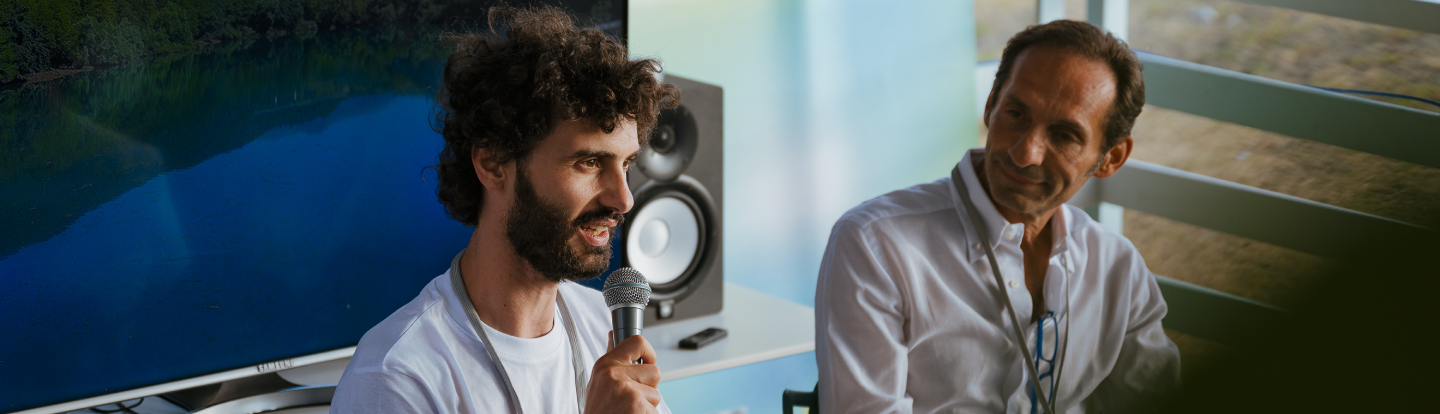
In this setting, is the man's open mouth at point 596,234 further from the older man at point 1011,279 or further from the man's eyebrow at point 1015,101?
the man's eyebrow at point 1015,101

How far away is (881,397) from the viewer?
162 centimetres

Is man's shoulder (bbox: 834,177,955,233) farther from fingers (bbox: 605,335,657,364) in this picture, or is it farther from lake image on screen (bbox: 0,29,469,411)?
lake image on screen (bbox: 0,29,469,411)

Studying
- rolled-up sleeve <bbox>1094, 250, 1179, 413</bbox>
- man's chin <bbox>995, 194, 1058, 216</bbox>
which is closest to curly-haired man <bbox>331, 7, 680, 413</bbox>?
man's chin <bbox>995, 194, 1058, 216</bbox>

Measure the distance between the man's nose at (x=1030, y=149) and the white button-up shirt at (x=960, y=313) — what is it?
0.32 ft

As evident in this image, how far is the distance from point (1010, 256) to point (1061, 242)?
0.36 feet

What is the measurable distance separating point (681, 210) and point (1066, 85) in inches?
36.3

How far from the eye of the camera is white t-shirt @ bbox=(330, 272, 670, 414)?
1187 millimetres

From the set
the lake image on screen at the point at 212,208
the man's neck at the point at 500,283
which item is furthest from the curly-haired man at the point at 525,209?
the lake image on screen at the point at 212,208

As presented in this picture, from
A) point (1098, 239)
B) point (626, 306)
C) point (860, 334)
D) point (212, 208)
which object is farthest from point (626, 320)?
point (1098, 239)

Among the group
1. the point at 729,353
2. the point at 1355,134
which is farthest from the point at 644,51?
the point at 1355,134

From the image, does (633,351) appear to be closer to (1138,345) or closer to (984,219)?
(984,219)

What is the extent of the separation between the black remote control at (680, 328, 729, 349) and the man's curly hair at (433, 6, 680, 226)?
72 centimetres

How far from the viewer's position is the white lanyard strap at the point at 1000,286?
162 cm

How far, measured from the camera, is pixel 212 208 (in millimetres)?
1708
